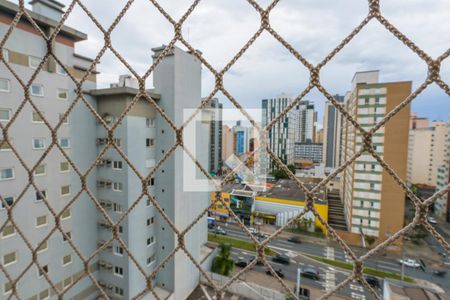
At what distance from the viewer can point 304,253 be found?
5.45 metres

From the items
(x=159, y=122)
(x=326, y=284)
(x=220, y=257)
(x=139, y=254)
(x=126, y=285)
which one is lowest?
(x=326, y=284)

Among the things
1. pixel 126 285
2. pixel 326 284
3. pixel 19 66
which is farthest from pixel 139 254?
pixel 326 284

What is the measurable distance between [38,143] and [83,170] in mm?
618

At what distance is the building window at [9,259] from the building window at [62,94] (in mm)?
1729

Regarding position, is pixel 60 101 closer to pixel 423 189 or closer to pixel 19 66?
pixel 19 66

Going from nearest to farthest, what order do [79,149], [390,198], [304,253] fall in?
[79,149] < [390,198] < [304,253]

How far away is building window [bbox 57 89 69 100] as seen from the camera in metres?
2.61

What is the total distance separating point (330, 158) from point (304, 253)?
6.81 metres

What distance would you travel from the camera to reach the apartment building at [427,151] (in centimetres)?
703

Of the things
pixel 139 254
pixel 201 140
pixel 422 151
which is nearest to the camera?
pixel 139 254

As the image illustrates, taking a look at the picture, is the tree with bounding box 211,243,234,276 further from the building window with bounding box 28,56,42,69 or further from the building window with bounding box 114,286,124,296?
the building window with bounding box 28,56,42,69

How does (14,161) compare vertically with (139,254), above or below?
above

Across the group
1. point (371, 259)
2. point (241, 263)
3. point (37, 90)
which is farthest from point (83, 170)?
point (371, 259)

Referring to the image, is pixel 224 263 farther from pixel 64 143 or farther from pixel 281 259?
pixel 64 143
